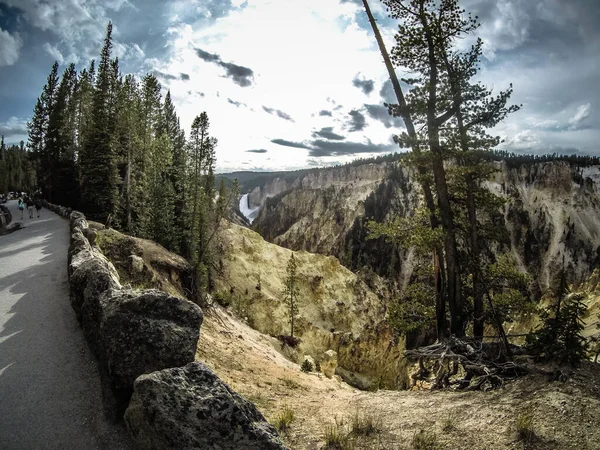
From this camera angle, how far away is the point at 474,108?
10.7 m

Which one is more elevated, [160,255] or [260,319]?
[160,255]

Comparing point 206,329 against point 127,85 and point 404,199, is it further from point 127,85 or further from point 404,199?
point 404,199

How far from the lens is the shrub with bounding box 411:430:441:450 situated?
18.0 ft

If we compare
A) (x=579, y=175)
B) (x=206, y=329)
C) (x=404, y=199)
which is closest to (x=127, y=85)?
(x=206, y=329)

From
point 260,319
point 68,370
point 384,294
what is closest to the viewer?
point 68,370

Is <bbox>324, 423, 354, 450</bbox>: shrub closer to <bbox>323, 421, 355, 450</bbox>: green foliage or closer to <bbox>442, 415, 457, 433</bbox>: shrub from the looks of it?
<bbox>323, 421, 355, 450</bbox>: green foliage

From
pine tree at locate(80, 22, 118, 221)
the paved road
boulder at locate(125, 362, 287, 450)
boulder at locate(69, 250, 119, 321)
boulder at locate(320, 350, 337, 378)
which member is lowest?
boulder at locate(320, 350, 337, 378)

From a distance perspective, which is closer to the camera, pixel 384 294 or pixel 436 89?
pixel 436 89

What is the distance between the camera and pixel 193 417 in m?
4.06

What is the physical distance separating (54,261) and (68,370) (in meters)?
9.75

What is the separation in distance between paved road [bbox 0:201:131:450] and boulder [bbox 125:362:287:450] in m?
1.42

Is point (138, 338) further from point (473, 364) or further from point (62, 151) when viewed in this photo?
point (62, 151)

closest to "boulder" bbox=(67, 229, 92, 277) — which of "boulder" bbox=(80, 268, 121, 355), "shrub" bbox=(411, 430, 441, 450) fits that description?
"boulder" bbox=(80, 268, 121, 355)

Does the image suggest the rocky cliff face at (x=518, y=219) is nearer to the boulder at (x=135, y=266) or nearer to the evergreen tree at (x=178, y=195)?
the evergreen tree at (x=178, y=195)
